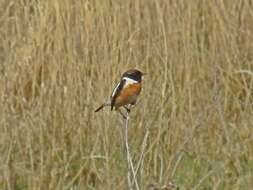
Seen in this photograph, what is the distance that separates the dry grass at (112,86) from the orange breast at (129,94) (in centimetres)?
50

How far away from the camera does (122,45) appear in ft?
8.73

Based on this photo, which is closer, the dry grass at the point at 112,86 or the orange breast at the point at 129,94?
the orange breast at the point at 129,94

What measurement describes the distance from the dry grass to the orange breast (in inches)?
19.7

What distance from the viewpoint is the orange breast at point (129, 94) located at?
171cm

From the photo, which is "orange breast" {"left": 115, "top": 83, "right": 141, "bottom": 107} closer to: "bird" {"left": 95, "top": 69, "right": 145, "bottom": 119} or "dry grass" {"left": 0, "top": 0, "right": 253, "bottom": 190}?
"bird" {"left": 95, "top": 69, "right": 145, "bottom": 119}

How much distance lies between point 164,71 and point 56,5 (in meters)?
0.50

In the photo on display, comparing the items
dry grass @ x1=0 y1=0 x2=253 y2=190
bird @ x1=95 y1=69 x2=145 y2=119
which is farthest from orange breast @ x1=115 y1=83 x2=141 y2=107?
dry grass @ x1=0 y1=0 x2=253 y2=190

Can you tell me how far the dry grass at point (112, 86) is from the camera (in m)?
2.35

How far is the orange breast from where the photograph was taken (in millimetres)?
1707

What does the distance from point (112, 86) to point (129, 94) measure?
850 mm

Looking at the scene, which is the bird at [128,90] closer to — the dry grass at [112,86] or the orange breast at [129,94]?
the orange breast at [129,94]

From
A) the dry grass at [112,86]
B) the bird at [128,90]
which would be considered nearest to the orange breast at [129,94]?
the bird at [128,90]

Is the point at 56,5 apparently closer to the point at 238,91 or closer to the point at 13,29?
the point at 13,29

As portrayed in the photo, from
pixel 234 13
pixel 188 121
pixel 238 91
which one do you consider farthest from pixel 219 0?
pixel 188 121
